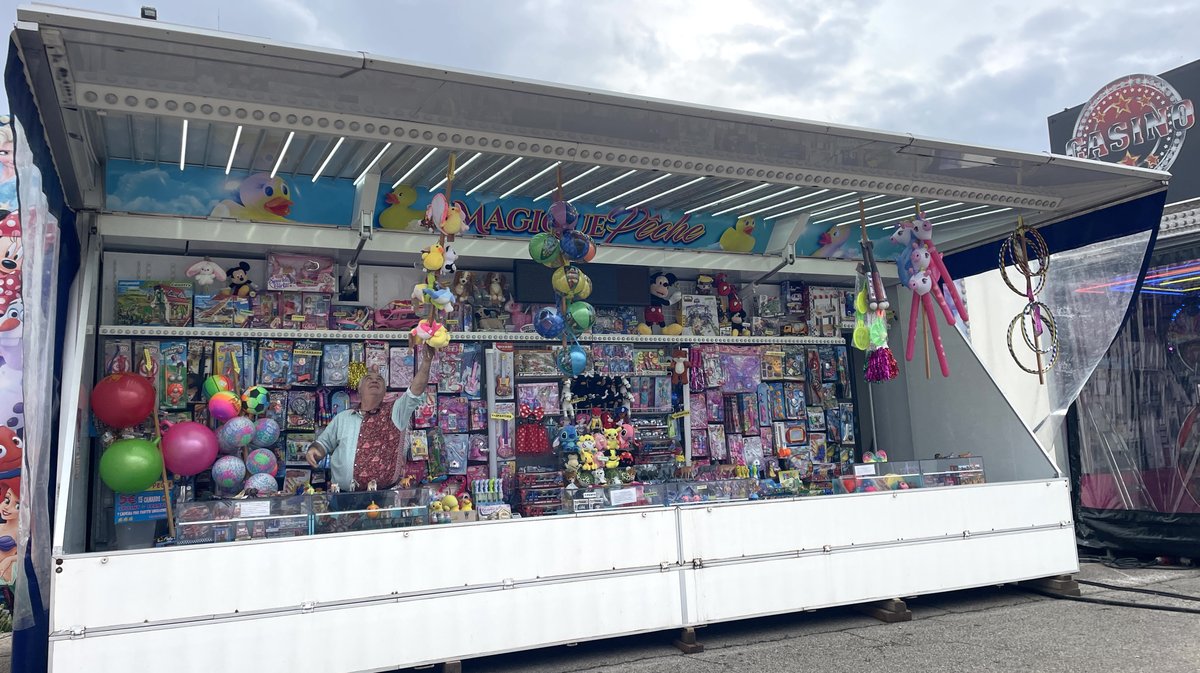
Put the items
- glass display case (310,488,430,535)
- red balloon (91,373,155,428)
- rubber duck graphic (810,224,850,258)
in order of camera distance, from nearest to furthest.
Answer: glass display case (310,488,430,535) < red balloon (91,373,155,428) < rubber duck graphic (810,224,850,258)

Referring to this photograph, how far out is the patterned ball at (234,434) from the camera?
17.5 ft

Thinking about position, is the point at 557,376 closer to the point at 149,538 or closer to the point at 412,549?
the point at 412,549

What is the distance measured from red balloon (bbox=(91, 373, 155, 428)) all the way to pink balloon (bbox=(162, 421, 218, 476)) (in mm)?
218

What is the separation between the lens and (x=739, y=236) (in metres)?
7.05

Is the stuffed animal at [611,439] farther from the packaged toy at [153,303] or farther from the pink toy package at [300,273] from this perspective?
the packaged toy at [153,303]

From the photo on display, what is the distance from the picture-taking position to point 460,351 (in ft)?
21.4

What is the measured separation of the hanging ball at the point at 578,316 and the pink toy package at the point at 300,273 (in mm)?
1741

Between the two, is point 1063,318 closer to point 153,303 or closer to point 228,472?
point 228,472

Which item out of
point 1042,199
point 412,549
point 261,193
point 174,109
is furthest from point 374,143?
point 1042,199

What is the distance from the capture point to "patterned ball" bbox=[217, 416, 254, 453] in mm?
5333

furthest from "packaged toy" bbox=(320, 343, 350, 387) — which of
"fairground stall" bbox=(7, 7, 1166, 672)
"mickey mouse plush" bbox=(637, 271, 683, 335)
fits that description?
"mickey mouse plush" bbox=(637, 271, 683, 335)

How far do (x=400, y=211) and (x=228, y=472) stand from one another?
6.63 ft

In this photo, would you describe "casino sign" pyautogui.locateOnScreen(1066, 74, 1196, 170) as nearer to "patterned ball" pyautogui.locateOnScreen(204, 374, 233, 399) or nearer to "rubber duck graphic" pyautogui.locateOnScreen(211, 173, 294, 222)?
"rubber duck graphic" pyautogui.locateOnScreen(211, 173, 294, 222)

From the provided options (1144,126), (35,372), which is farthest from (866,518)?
(1144,126)
